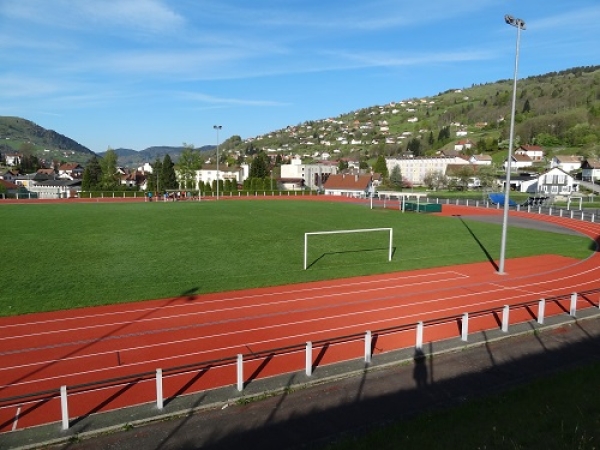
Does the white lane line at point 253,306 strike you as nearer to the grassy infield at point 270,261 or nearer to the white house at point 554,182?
the grassy infield at point 270,261

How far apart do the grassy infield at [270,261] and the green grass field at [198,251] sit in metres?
0.07

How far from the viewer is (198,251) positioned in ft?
83.8

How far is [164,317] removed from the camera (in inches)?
576

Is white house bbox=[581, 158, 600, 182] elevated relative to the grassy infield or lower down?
elevated

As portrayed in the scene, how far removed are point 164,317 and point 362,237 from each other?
19.0m

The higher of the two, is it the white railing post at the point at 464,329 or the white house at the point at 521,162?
the white house at the point at 521,162

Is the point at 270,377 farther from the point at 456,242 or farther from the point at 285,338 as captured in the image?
the point at 456,242

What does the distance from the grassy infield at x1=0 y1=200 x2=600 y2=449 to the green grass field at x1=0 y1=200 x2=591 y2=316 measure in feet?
0.24

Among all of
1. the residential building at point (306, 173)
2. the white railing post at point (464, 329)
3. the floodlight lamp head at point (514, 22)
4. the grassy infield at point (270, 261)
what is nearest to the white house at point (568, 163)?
the residential building at point (306, 173)

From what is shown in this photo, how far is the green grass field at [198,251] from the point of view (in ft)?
59.1

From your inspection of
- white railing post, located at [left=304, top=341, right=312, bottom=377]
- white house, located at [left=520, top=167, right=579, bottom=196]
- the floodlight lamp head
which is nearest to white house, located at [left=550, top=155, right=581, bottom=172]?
Result: white house, located at [left=520, top=167, right=579, bottom=196]

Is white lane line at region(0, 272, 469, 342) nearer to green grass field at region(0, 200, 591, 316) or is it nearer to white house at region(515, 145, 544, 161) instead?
green grass field at region(0, 200, 591, 316)

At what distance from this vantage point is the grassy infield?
778cm

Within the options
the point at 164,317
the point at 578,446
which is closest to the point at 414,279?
the point at 164,317
